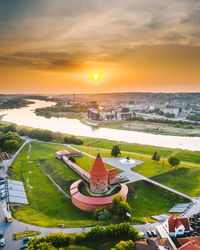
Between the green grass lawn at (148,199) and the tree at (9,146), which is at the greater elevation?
the tree at (9,146)

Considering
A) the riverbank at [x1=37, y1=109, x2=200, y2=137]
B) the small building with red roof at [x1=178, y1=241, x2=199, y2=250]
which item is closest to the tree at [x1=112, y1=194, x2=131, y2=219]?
the small building with red roof at [x1=178, y1=241, x2=199, y2=250]

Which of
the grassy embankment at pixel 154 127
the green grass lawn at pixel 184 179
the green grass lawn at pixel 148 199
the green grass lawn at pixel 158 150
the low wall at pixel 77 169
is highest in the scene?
the grassy embankment at pixel 154 127

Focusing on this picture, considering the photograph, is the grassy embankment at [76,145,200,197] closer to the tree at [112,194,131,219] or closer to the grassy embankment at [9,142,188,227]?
the grassy embankment at [9,142,188,227]

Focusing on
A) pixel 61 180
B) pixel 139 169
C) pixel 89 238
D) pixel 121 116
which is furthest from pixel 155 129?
pixel 89 238

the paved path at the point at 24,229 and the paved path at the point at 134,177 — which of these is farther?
the paved path at the point at 134,177

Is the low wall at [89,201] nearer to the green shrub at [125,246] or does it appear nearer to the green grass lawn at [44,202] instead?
the green grass lawn at [44,202]

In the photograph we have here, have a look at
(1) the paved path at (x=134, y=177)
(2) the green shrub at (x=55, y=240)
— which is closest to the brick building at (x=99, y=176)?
(1) the paved path at (x=134, y=177)

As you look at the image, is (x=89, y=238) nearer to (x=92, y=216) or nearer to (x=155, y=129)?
(x=92, y=216)

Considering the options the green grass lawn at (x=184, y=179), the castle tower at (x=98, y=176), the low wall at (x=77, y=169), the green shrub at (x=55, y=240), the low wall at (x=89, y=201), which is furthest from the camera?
the low wall at (x=77, y=169)
